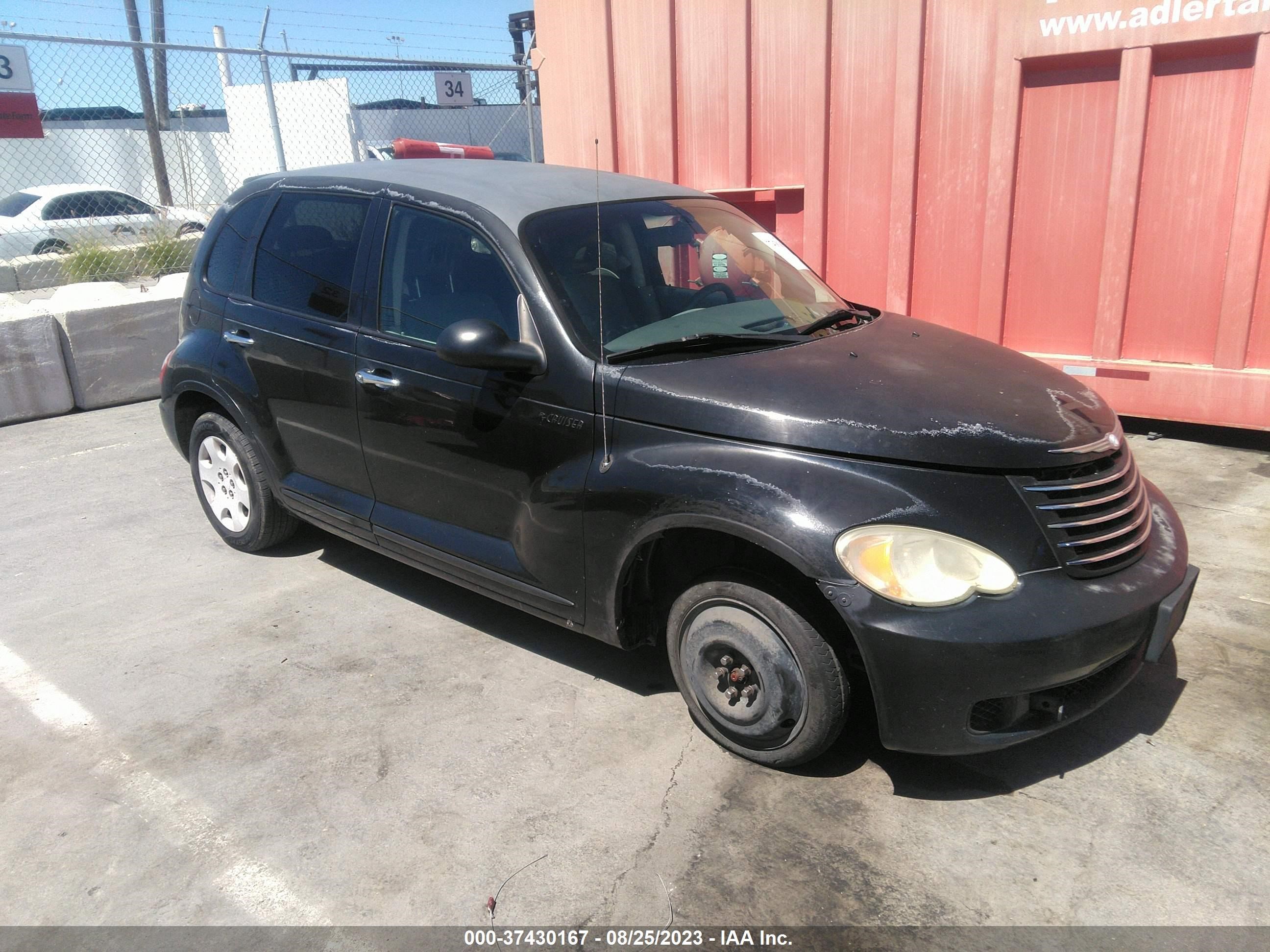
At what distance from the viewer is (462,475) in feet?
12.1

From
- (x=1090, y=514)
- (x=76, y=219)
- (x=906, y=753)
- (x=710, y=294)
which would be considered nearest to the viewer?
(x=1090, y=514)

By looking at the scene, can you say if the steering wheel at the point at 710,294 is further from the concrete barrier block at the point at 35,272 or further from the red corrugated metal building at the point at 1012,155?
the concrete barrier block at the point at 35,272

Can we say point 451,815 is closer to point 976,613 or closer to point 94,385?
point 976,613

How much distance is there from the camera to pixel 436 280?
3.80 m

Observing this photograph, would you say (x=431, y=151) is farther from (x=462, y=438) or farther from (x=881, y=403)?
(x=881, y=403)

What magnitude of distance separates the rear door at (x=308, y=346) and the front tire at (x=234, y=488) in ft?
0.87

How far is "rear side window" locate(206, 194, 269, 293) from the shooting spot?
4617 mm

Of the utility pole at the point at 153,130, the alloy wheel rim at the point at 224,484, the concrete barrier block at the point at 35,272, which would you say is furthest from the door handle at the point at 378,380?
the utility pole at the point at 153,130

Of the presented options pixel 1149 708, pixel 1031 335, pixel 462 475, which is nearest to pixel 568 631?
pixel 462 475

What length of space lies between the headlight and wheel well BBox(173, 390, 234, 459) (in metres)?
3.37

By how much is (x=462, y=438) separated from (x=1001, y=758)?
7.15 feet

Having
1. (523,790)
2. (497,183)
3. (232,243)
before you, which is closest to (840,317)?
(497,183)

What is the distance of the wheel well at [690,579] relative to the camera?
2.92 meters

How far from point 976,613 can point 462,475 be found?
1934 millimetres
